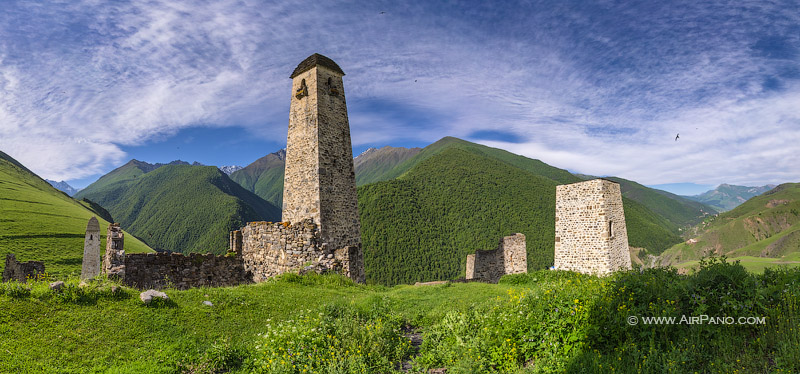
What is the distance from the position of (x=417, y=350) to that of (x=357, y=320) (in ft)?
4.53

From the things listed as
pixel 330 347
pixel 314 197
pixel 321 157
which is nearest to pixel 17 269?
pixel 314 197

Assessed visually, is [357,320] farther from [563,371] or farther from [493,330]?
[563,371]

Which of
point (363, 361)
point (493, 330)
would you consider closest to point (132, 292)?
point (363, 361)

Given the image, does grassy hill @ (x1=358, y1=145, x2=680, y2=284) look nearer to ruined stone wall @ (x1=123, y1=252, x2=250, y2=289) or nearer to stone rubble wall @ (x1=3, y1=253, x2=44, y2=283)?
stone rubble wall @ (x1=3, y1=253, x2=44, y2=283)

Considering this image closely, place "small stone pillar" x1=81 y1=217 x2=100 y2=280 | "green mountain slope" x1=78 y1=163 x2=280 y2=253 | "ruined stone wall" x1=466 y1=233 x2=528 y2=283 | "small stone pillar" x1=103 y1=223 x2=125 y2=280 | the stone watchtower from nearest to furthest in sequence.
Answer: "small stone pillar" x1=103 y1=223 x2=125 y2=280, the stone watchtower, "small stone pillar" x1=81 y1=217 x2=100 y2=280, "ruined stone wall" x1=466 y1=233 x2=528 y2=283, "green mountain slope" x1=78 y1=163 x2=280 y2=253

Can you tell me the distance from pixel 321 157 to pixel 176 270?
6.50 m

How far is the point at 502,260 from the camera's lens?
24078 mm

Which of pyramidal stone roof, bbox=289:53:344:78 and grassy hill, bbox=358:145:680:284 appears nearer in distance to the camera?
pyramidal stone roof, bbox=289:53:344:78

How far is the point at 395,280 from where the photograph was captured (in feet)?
172

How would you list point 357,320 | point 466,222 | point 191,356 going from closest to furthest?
point 191,356, point 357,320, point 466,222

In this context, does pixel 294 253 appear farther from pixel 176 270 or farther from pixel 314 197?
pixel 176 270

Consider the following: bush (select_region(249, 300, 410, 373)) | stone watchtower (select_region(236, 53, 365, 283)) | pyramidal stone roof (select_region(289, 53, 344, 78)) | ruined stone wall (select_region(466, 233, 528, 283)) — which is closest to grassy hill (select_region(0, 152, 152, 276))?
stone watchtower (select_region(236, 53, 365, 283))

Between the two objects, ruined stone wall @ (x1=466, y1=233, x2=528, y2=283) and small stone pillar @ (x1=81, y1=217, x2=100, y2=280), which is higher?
small stone pillar @ (x1=81, y1=217, x2=100, y2=280)

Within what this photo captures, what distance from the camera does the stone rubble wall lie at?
1603cm
